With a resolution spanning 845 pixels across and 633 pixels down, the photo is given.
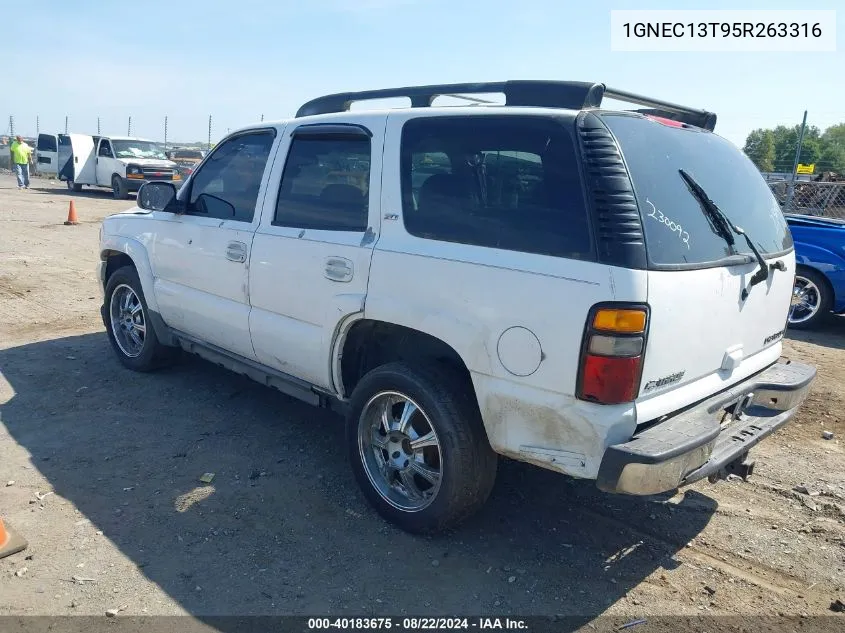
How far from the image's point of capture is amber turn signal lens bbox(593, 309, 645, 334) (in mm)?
2715

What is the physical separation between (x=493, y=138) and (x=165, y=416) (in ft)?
10.2

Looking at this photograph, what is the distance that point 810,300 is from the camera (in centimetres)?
810

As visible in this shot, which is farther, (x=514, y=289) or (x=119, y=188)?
(x=119, y=188)

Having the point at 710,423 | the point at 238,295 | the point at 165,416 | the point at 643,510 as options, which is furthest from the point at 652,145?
the point at 165,416

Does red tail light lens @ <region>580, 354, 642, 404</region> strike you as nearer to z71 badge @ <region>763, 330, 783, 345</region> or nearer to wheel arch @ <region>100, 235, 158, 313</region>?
z71 badge @ <region>763, 330, 783, 345</region>

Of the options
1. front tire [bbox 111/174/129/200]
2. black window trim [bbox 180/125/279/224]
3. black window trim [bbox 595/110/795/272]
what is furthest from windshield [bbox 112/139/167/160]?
black window trim [bbox 595/110/795/272]

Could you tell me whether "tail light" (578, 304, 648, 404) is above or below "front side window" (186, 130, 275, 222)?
below

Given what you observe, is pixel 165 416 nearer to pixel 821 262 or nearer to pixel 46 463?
pixel 46 463

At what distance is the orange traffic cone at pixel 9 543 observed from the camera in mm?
3289

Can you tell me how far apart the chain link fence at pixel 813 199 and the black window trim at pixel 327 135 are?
12.3 meters

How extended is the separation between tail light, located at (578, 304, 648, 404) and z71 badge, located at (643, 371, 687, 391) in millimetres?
78

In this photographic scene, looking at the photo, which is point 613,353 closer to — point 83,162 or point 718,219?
point 718,219

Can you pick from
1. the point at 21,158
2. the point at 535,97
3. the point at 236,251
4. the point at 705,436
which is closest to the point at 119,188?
the point at 21,158

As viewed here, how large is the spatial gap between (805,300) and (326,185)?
6.49 meters
